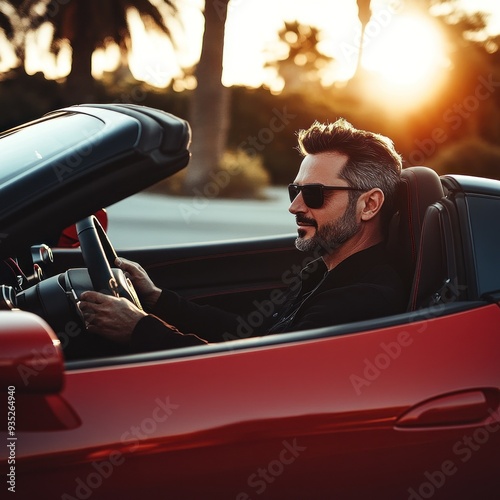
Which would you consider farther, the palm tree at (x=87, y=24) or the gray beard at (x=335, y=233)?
the palm tree at (x=87, y=24)

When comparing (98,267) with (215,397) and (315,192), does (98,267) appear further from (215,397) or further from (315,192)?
(215,397)

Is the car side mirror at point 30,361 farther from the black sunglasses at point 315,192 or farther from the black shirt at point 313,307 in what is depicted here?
the black sunglasses at point 315,192

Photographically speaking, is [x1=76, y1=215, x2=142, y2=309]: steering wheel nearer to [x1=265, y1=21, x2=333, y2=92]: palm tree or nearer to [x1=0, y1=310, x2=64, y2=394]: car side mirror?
Result: [x1=0, y1=310, x2=64, y2=394]: car side mirror

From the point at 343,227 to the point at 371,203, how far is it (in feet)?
0.37

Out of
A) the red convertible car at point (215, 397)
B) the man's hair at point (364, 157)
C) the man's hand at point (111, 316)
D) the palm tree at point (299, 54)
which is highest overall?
the man's hair at point (364, 157)

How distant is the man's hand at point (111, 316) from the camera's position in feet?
6.76

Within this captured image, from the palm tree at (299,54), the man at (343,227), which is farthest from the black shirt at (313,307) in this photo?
the palm tree at (299,54)

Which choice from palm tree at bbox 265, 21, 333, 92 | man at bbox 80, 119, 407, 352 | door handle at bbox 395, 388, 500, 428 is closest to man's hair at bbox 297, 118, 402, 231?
man at bbox 80, 119, 407, 352

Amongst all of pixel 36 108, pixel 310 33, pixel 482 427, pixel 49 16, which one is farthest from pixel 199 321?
pixel 310 33

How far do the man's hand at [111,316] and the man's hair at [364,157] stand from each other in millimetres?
816

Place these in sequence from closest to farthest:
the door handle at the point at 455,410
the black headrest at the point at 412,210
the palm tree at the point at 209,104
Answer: the door handle at the point at 455,410
the black headrest at the point at 412,210
the palm tree at the point at 209,104

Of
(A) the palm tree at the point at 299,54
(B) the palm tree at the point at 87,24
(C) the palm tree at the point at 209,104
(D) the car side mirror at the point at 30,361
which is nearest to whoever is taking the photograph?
(D) the car side mirror at the point at 30,361

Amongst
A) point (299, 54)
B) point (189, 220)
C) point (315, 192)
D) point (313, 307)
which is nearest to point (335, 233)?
point (315, 192)

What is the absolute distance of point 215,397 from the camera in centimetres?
160
